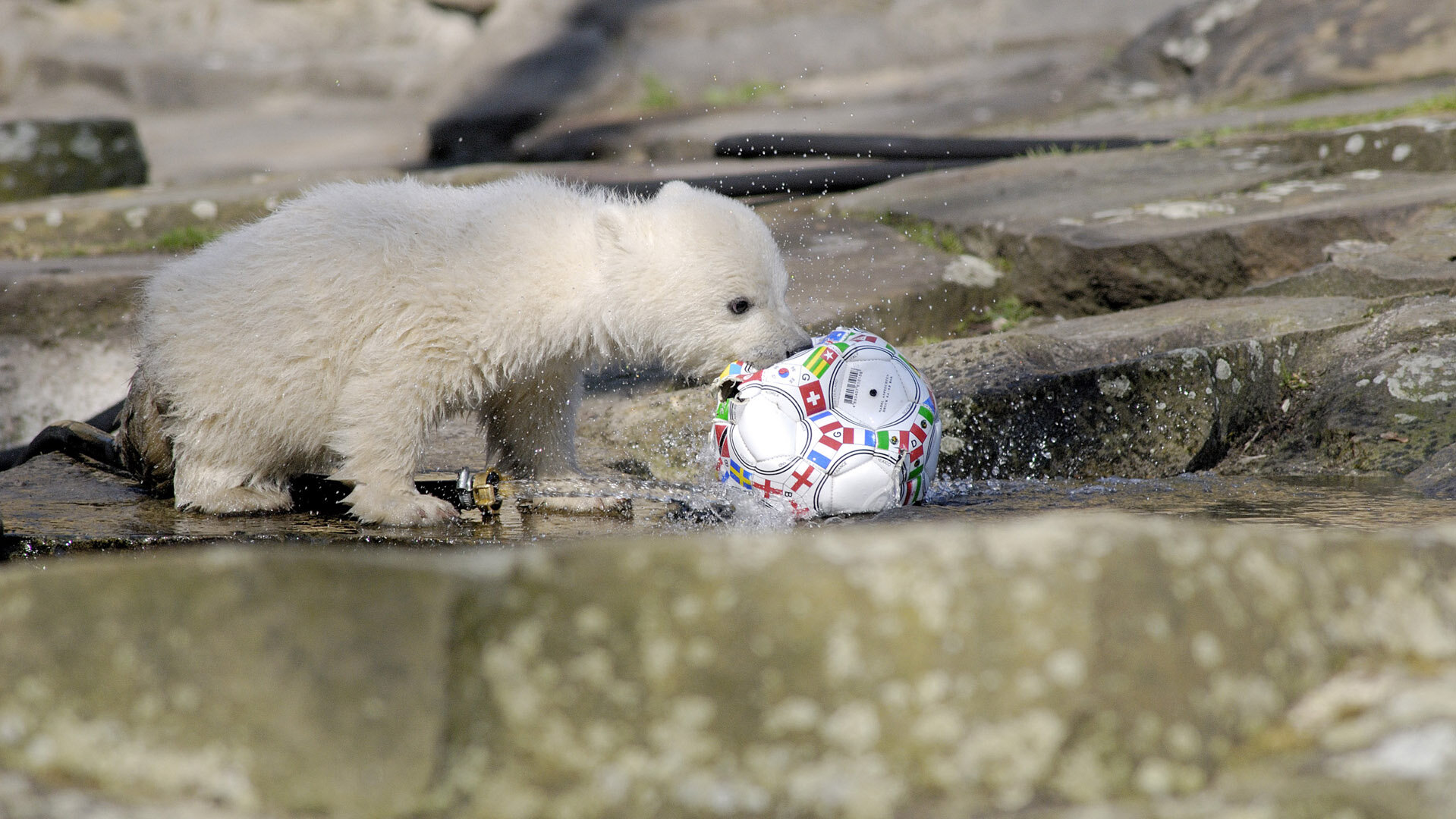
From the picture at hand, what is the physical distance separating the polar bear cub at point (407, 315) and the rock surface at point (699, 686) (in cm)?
247

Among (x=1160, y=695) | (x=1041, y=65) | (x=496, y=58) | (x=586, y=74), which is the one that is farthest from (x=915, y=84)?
(x=1160, y=695)

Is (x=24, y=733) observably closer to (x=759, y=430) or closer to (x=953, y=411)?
(x=759, y=430)

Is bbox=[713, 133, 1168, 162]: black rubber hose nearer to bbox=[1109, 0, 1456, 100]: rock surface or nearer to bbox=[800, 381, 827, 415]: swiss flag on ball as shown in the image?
bbox=[1109, 0, 1456, 100]: rock surface

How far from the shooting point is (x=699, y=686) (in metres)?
1.45

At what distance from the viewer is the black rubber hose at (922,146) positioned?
879 centimetres

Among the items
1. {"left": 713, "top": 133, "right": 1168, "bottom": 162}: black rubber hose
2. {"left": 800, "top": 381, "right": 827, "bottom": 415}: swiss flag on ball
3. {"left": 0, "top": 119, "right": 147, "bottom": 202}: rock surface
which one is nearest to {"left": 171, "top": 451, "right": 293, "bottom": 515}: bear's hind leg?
{"left": 800, "top": 381, "right": 827, "bottom": 415}: swiss flag on ball

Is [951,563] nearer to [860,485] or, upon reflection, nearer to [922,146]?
[860,485]

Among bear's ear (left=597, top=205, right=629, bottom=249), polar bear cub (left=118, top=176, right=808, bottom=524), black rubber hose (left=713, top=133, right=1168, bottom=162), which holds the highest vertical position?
black rubber hose (left=713, top=133, right=1168, bottom=162)

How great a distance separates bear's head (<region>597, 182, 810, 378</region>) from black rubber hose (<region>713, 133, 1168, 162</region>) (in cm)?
497

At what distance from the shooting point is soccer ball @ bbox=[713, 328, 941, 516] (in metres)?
3.77

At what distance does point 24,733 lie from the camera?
4.63 feet

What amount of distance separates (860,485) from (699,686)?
7.74 ft

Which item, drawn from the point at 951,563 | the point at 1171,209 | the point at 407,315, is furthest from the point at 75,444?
the point at 1171,209

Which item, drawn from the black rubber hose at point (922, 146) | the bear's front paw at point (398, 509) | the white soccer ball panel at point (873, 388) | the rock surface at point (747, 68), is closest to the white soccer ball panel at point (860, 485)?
the white soccer ball panel at point (873, 388)
